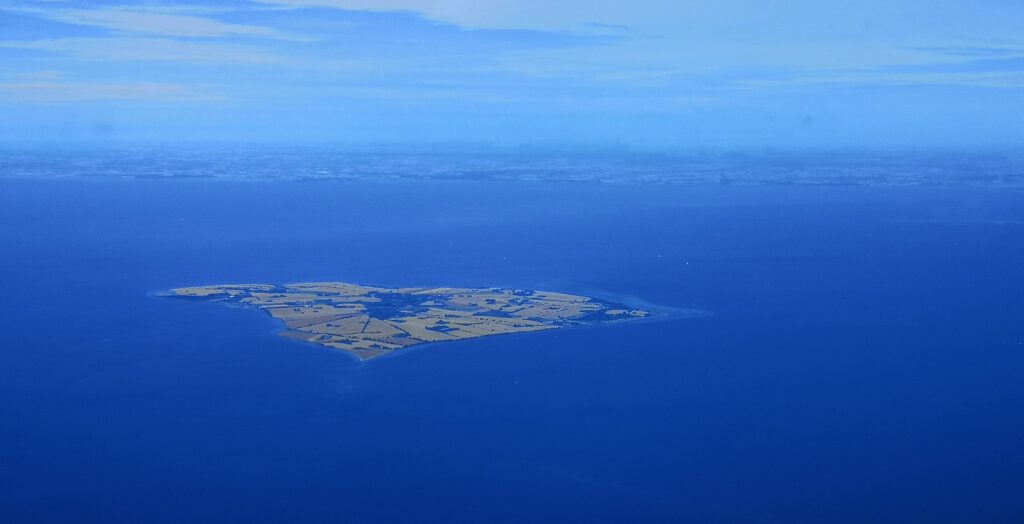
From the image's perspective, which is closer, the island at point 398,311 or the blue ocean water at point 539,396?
the blue ocean water at point 539,396

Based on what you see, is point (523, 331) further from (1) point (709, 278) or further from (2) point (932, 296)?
(2) point (932, 296)

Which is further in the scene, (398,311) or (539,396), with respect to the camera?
(398,311)

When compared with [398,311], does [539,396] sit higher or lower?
lower

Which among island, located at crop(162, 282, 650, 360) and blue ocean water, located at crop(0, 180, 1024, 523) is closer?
blue ocean water, located at crop(0, 180, 1024, 523)
